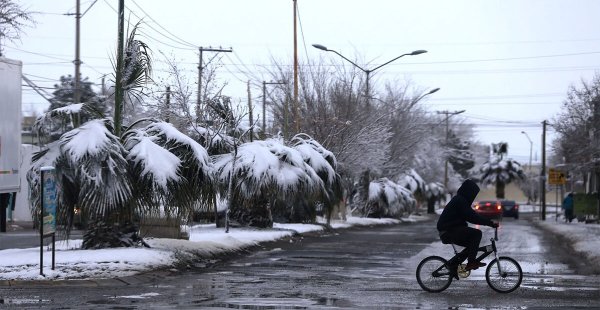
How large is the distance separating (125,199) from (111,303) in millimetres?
5626

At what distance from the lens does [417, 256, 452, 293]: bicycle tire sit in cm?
1469

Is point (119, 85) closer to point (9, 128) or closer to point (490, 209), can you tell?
point (9, 128)

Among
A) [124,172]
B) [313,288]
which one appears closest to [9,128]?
[124,172]

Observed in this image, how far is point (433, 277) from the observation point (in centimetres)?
1471

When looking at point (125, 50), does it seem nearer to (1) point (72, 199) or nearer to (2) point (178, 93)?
(1) point (72, 199)

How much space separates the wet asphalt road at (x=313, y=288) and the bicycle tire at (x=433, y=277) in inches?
5.4

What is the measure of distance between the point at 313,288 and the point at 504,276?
304cm

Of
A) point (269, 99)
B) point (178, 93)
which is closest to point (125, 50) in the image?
point (178, 93)

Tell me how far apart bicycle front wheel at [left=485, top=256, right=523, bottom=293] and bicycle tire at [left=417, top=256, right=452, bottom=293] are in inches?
25.5

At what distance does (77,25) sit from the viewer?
39.1 metres

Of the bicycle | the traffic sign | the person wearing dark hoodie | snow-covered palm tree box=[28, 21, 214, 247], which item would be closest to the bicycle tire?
the bicycle

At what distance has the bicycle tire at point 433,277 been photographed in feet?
48.2

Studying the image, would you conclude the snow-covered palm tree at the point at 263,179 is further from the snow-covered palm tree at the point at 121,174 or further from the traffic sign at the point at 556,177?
the traffic sign at the point at 556,177

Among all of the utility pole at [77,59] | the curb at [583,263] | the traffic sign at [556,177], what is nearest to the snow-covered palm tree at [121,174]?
the curb at [583,263]
